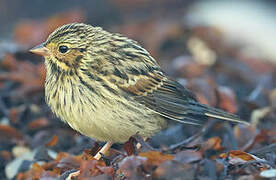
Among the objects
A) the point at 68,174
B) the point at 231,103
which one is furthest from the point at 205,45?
the point at 68,174

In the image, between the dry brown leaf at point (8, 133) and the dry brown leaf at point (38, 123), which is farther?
the dry brown leaf at point (38, 123)

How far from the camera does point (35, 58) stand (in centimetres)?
854

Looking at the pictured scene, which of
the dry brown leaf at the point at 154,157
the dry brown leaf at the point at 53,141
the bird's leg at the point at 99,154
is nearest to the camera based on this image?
the dry brown leaf at the point at 154,157

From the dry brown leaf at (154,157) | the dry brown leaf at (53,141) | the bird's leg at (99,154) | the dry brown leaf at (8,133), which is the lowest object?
the dry brown leaf at (8,133)

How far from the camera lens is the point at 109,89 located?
583 cm

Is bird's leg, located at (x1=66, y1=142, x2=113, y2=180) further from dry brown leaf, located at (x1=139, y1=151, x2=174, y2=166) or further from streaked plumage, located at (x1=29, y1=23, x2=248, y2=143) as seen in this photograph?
dry brown leaf, located at (x1=139, y1=151, x2=174, y2=166)

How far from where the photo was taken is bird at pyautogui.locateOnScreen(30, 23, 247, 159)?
18.8 ft

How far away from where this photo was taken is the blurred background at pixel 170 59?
6.97 metres

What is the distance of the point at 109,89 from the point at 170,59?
4064 millimetres

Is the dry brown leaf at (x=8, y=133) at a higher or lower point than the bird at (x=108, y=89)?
lower

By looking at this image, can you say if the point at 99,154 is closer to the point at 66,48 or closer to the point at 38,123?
the point at 66,48

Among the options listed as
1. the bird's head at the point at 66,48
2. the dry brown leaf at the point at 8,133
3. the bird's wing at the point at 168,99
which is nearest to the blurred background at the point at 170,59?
the dry brown leaf at the point at 8,133

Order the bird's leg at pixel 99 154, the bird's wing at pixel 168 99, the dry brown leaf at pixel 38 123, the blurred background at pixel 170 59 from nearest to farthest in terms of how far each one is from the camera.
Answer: the bird's leg at pixel 99 154, the bird's wing at pixel 168 99, the blurred background at pixel 170 59, the dry brown leaf at pixel 38 123

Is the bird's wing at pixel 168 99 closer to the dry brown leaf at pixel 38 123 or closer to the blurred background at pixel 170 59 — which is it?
the blurred background at pixel 170 59
